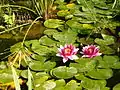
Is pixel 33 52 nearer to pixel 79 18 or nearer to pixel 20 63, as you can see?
pixel 20 63

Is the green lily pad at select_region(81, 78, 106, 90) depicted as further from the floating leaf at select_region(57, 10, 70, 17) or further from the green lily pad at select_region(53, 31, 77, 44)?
the floating leaf at select_region(57, 10, 70, 17)

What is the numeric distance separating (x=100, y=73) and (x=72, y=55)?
7.9 inches

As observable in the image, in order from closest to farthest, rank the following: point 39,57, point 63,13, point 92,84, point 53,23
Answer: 1. point 92,84
2. point 39,57
3. point 53,23
4. point 63,13

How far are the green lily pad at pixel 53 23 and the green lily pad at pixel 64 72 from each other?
57cm

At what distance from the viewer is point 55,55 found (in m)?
1.88

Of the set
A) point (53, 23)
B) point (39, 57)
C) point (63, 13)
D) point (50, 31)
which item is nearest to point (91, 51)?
point (39, 57)

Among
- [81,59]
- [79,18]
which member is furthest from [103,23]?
[81,59]

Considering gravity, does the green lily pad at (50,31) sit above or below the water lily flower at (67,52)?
above

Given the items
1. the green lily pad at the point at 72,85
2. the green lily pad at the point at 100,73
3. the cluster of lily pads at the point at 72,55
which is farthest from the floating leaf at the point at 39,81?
the green lily pad at the point at 100,73

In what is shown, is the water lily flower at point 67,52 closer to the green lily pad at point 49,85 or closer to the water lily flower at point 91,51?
the water lily flower at point 91,51

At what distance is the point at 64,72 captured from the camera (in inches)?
67.3

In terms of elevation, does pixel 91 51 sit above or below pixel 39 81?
above

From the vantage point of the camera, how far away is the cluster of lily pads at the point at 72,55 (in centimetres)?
167

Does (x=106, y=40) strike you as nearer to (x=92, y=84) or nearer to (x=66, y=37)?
(x=66, y=37)
